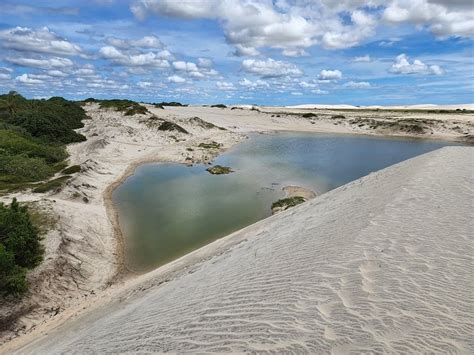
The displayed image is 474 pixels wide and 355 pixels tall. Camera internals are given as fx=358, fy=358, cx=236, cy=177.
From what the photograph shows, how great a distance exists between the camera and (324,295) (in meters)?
6.20

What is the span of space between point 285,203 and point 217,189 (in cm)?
690

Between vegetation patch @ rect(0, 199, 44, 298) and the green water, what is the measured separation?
12.7ft

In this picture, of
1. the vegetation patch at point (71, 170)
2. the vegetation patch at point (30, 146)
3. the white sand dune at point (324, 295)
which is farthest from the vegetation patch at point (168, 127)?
the white sand dune at point (324, 295)

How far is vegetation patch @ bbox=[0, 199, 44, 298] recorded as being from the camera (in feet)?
36.7

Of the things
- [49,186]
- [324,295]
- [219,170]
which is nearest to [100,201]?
[49,186]

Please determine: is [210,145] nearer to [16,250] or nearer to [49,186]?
[49,186]

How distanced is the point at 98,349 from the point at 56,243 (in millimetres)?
8198

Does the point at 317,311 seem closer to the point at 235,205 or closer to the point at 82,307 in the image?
the point at 82,307

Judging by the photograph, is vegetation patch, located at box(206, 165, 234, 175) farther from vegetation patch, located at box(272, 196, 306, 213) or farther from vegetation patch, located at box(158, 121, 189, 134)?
vegetation patch, located at box(158, 121, 189, 134)

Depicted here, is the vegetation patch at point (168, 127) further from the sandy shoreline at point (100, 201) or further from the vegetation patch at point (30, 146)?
the vegetation patch at point (30, 146)

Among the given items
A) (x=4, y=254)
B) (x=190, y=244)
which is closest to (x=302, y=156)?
(x=190, y=244)

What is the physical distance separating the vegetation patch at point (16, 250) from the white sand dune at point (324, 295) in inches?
89.6

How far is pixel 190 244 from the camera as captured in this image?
58.3 ft

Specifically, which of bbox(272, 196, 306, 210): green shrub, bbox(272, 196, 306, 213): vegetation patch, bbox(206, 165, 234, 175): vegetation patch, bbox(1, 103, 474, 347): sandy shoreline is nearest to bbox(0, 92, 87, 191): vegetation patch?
bbox(1, 103, 474, 347): sandy shoreline
